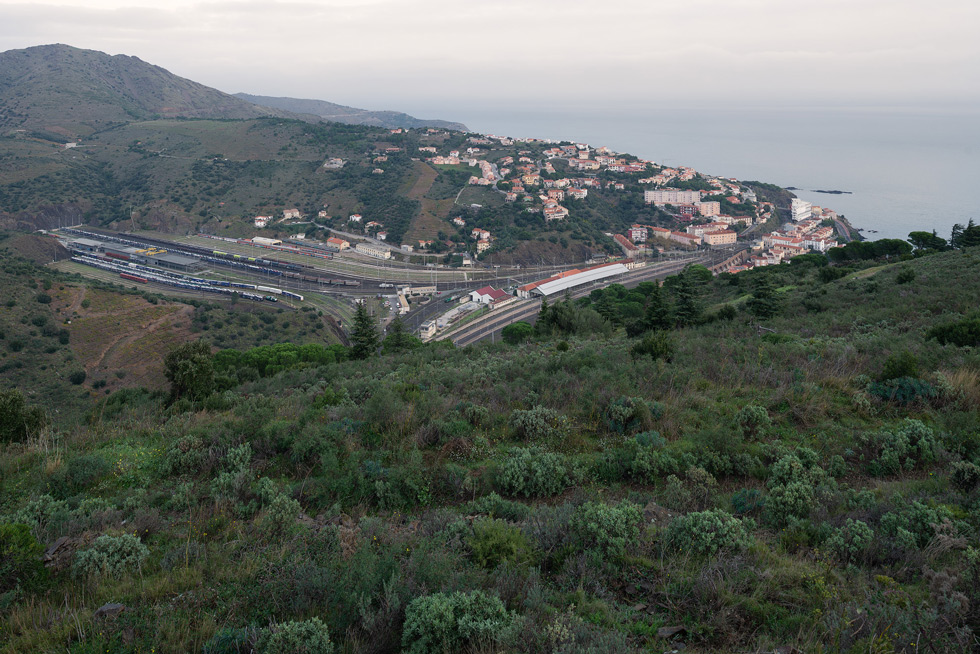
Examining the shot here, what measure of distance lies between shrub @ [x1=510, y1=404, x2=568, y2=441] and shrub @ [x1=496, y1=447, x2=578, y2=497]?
727 mm

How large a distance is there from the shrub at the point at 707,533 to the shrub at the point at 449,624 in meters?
1.21

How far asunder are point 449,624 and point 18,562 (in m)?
2.46

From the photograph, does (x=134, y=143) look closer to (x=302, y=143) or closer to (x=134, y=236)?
(x=302, y=143)

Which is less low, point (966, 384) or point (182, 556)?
point (966, 384)

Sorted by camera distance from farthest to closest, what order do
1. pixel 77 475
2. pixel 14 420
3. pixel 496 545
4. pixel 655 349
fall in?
1. pixel 655 349
2. pixel 14 420
3. pixel 77 475
4. pixel 496 545

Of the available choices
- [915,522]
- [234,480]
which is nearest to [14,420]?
[234,480]

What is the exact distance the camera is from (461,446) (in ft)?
15.0

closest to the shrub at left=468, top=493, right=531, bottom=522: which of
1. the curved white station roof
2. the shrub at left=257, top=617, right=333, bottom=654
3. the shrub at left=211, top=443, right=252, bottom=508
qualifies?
the shrub at left=257, top=617, right=333, bottom=654

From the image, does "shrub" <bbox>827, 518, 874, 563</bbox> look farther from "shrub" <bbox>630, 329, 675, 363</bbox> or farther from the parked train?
the parked train

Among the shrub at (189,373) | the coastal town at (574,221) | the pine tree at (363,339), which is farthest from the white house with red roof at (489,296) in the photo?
the shrub at (189,373)

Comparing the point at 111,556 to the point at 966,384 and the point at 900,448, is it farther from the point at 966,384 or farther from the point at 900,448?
the point at 966,384

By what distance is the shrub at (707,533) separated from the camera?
288 centimetres

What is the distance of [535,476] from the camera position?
3898mm

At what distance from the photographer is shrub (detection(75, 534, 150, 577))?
291 centimetres
